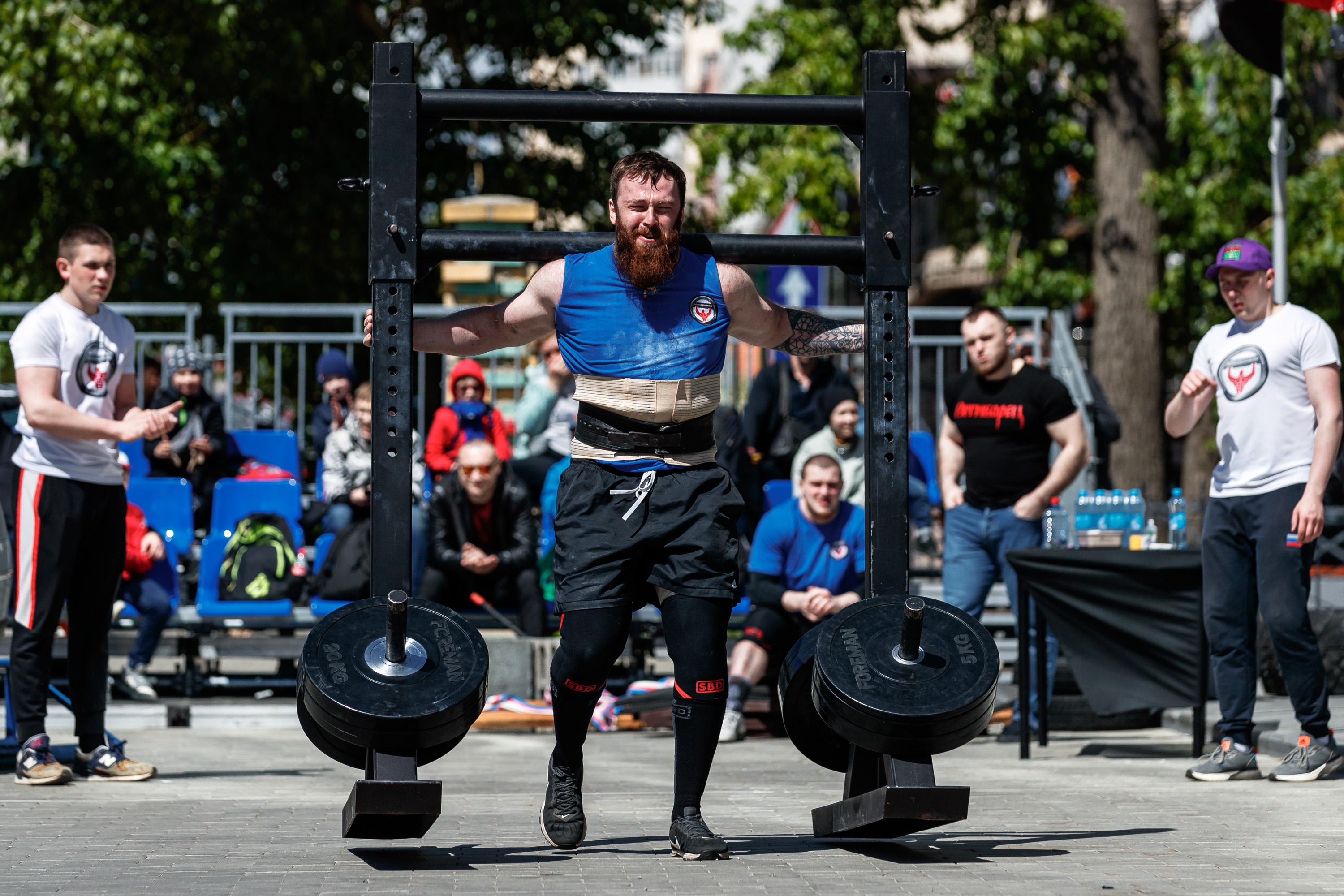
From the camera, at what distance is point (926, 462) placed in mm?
11867

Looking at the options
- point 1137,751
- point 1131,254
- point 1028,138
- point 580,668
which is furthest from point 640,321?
point 1028,138

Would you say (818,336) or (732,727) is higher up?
(818,336)

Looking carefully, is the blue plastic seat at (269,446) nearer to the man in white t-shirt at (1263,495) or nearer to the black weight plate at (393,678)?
the man in white t-shirt at (1263,495)

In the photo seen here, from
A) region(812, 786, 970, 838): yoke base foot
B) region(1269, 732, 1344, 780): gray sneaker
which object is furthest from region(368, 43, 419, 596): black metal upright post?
region(1269, 732, 1344, 780): gray sneaker

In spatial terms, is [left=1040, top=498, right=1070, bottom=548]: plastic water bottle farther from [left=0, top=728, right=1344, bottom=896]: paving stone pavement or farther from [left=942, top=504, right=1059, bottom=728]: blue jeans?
[left=0, top=728, right=1344, bottom=896]: paving stone pavement

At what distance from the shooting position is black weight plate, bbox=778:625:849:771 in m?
4.90

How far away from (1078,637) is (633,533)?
158 inches

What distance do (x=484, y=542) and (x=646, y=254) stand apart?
5622 mm

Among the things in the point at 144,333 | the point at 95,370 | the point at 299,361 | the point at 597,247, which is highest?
the point at 144,333

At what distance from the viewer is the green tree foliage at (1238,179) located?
17.0m

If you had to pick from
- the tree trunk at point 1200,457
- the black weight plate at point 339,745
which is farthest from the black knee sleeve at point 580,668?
the tree trunk at point 1200,457

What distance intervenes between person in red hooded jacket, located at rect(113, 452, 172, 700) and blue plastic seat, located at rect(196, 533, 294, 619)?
1.39ft

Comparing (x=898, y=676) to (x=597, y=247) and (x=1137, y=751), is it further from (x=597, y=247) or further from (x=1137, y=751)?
(x=1137, y=751)

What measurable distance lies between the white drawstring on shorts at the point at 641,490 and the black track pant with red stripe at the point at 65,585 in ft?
9.57
